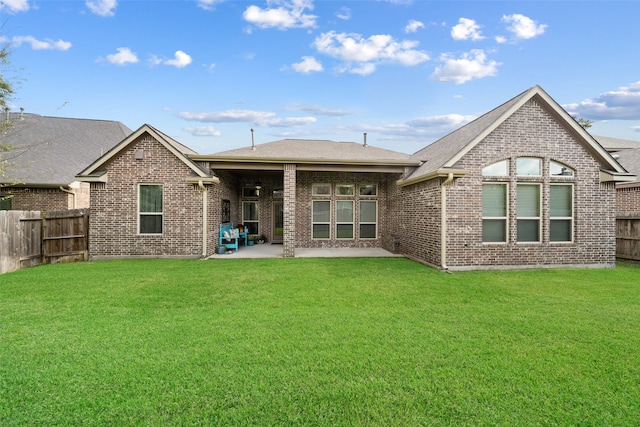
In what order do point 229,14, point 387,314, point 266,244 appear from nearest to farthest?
point 387,314 → point 229,14 → point 266,244

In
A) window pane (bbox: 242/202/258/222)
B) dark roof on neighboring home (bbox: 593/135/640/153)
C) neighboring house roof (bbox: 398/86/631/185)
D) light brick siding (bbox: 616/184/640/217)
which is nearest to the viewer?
neighboring house roof (bbox: 398/86/631/185)

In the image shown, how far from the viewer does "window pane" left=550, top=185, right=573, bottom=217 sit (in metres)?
9.17

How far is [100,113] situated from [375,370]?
22979 millimetres

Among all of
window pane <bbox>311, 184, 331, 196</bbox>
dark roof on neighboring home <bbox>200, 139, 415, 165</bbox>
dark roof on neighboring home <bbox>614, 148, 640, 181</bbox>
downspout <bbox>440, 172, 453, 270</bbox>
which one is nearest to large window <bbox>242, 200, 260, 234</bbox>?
dark roof on neighboring home <bbox>200, 139, 415, 165</bbox>

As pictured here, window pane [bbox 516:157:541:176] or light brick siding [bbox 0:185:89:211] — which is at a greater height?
window pane [bbox 516:157:541:176]

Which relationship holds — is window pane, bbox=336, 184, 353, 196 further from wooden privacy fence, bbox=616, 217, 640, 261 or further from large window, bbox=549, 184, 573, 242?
wooden privacy fence, bbox=616, 217, 640, 261

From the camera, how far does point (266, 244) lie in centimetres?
1448

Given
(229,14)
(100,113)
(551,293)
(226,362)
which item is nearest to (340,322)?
(226,362)

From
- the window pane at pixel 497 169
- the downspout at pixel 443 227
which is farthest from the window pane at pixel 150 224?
the window pane at pixel 497 169

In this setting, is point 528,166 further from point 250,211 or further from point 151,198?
point 151,198

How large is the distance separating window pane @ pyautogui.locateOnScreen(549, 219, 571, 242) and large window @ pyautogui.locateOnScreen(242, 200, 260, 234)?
11765mm

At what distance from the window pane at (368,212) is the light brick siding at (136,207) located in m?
6.77

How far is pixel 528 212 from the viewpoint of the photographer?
9086mm

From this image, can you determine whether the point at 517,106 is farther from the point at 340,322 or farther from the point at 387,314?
the point at 340,322
